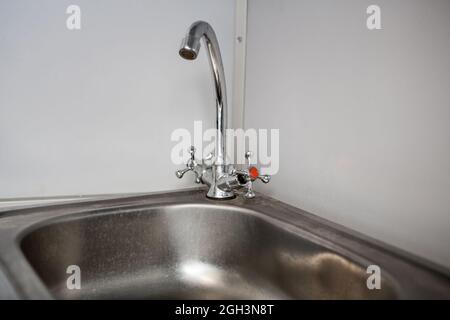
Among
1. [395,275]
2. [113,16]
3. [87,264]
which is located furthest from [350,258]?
[113,16]

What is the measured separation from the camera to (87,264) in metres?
0.64

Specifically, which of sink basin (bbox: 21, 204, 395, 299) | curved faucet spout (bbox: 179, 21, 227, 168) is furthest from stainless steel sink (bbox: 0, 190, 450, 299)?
curved faucet spout (bbox: 179, 21, 227, 168)

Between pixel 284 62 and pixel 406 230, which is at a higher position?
pixel 284 62

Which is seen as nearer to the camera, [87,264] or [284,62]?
[87,264]

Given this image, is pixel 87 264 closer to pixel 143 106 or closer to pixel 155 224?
pixel 155 224

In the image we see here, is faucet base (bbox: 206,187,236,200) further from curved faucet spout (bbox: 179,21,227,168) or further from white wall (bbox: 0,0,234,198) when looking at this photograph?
white wall (bbox: 0,0,234,198)

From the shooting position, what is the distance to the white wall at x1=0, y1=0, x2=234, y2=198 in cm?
74

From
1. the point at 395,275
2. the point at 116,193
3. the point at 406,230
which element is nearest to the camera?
the point at 395,275

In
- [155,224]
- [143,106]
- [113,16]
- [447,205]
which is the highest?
[113,16]

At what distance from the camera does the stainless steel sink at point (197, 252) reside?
0.49 meters

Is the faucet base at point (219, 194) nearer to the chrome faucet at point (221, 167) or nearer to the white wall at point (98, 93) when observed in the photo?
the chrome faucet at point (221, 167)

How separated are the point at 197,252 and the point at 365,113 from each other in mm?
468

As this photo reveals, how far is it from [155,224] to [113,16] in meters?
0.53

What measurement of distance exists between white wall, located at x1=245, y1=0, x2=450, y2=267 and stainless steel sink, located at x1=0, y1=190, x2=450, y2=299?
7 centimetres
